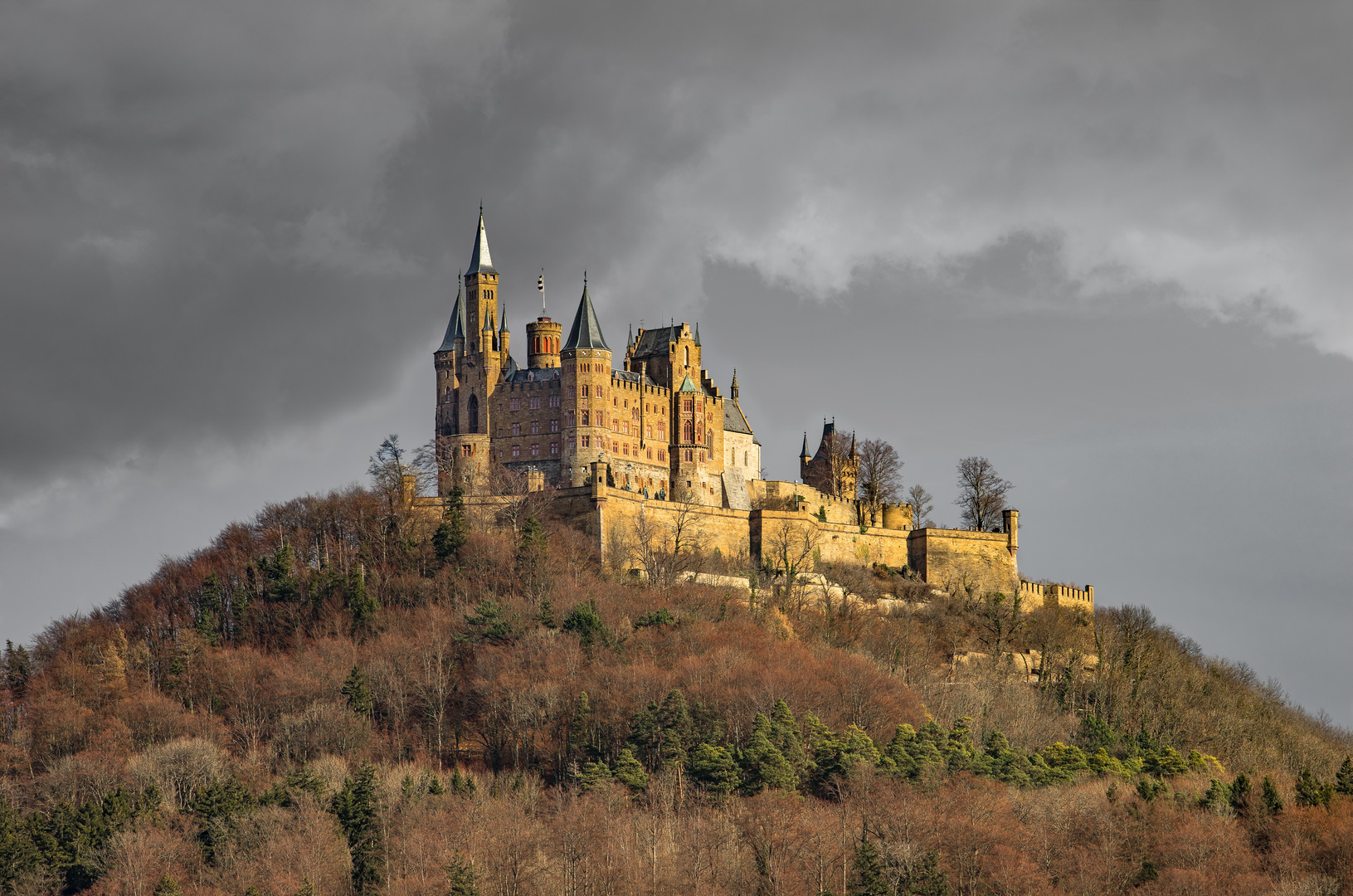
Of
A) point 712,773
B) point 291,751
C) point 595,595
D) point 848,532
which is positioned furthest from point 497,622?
point 848,532

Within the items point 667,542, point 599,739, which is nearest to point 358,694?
point 599,739

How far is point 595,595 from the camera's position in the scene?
80.2 m

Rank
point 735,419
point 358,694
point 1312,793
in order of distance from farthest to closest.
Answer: point 735,419, point 358,694, point 1312,793

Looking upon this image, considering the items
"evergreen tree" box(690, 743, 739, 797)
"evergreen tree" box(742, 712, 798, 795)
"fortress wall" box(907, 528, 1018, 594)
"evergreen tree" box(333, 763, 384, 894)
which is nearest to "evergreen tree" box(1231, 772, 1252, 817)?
"evergreen tree" box(742, 712, 798, 795)

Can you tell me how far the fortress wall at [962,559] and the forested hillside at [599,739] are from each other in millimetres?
1887

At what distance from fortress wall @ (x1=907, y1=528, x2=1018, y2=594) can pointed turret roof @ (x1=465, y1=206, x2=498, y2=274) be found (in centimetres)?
2741

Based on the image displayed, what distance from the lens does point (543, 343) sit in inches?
3873

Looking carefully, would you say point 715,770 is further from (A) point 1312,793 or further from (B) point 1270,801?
(A) point 1312,793

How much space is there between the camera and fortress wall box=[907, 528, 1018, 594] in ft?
307

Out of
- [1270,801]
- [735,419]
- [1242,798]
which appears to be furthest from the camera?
[735,419]

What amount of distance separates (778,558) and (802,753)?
1012 inches

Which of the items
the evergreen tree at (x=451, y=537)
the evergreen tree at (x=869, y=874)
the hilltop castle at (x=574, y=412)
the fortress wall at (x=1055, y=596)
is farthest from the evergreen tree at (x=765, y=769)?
the fortress wall at (x=1055, y=596)

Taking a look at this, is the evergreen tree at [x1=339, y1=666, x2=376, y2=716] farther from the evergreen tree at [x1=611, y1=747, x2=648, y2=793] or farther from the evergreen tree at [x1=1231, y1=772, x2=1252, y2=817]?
the evergreen tree at [x1=1231, y1=772, x2=1252, y2=817]

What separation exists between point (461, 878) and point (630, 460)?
43052mm
